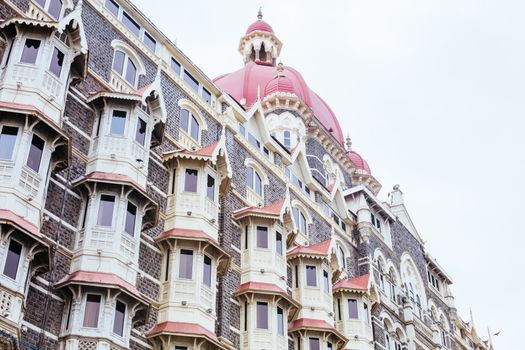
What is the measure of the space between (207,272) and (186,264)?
90cm

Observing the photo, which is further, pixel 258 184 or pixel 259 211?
pixel 258 184

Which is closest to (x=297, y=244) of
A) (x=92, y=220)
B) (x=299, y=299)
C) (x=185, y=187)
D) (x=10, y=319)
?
(x=299, y=299)

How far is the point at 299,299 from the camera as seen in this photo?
109ft

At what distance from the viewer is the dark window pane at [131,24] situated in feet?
98.0

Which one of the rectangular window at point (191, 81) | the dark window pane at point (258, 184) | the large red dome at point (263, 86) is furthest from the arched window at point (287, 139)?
the rectangular window at point (191, 81)

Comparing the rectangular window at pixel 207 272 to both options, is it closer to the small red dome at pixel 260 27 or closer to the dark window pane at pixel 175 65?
the dark window pane at pixel 175 65

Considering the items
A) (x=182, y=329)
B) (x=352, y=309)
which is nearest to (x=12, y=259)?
(x=182, y=329)

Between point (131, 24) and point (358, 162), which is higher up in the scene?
point (358, 162)

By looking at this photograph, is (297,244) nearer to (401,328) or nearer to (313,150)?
(401,328)

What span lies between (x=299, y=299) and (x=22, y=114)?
16161 millimetres

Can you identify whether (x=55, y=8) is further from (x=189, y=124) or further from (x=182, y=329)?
(x=182, y=329)

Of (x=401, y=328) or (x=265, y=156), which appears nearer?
(x=265, y=156)

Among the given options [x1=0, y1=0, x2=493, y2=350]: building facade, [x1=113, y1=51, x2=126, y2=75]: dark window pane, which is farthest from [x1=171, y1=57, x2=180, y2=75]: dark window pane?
[x1=113, y1=51, x2=126, y2=75]: dark window pane

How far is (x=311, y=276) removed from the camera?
34031 mm
